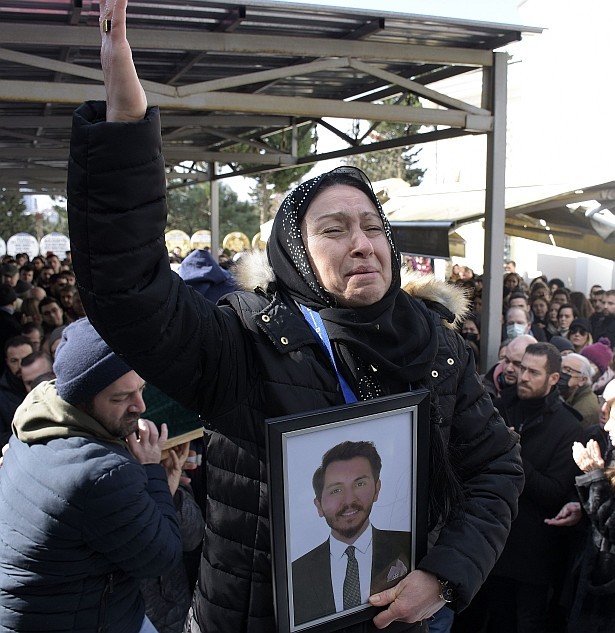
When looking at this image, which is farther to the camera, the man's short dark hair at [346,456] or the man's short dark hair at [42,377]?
the man's short dark hair at [42,377]

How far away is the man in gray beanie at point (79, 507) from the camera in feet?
6.04

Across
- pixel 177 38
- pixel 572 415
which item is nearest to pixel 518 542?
pixel 572 415

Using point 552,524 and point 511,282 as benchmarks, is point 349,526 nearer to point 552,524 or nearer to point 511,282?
point 552,524

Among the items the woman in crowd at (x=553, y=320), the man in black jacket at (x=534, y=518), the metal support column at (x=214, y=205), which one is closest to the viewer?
the man in black jacket at (x=534, y=518)

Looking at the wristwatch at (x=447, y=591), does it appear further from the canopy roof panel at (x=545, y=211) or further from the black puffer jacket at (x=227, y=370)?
the canopy roof panel at (x=545, y=211)

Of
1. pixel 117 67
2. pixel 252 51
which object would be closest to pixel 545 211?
pixel 252 51

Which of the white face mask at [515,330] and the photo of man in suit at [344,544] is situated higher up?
the photo of man in suit at [344,544]

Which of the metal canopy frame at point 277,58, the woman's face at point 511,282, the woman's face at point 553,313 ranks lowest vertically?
the woman's face at point 553,313

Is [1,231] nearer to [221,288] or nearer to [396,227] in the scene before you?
[396,227]

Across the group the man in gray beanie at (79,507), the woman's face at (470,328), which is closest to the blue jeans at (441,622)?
the man in gray beanie at (79,507)

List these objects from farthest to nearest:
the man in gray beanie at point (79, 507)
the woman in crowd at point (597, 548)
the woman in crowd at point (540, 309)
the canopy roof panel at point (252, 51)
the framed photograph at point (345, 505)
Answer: the woman in crowd at point (540, 309) → the canopy roof panel at point (252, 51) → the woman in crowd at point (597, 548) → the man in gray beanie at point (79, 507) → the framed photograph at point (345, 505)

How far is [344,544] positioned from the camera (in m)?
1.34

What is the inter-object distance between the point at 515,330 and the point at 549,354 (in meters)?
3.10

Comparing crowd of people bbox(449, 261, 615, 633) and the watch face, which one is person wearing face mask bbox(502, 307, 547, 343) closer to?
crowd of people bbox(449, 261, 615, 633)
